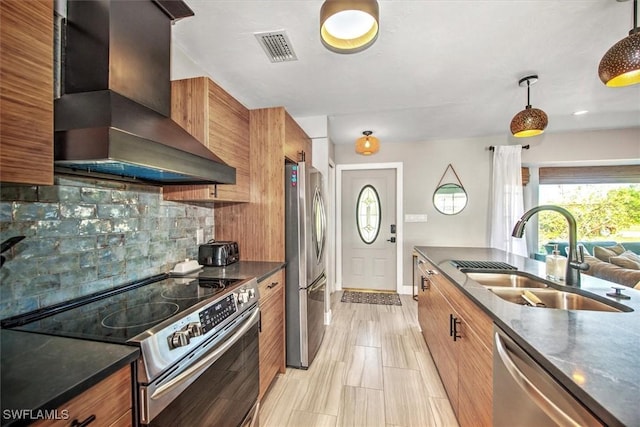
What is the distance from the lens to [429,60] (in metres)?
1.96

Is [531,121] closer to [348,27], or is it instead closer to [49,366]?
[348,27]

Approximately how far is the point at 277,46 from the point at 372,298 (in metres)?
3.55

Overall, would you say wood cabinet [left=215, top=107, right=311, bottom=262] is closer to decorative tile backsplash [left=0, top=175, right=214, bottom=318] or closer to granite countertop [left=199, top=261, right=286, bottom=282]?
granite countertop [left=199, top=261, right=286, bottom=282]

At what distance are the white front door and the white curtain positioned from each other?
148 centimetres

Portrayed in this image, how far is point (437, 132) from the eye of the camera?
3.85 metres

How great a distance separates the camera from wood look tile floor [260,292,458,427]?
1.68 m

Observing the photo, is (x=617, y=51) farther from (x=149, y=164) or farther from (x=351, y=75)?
(x=149, y=164)

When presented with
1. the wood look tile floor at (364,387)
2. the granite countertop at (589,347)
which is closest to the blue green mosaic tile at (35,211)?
the wood look tile floor at (364,387)

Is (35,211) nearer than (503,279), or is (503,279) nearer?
(35,211)

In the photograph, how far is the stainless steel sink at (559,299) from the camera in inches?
48.6

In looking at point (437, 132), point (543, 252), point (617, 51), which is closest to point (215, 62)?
point (617, 51)

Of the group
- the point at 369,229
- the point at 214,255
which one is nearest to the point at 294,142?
the point at 214,255

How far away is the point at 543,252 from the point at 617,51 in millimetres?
3803

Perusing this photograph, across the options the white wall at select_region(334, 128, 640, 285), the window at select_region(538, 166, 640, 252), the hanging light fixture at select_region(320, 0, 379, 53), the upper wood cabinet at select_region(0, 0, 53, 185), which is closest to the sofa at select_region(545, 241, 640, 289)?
the window at select_region(538, 166, 640, 252)
